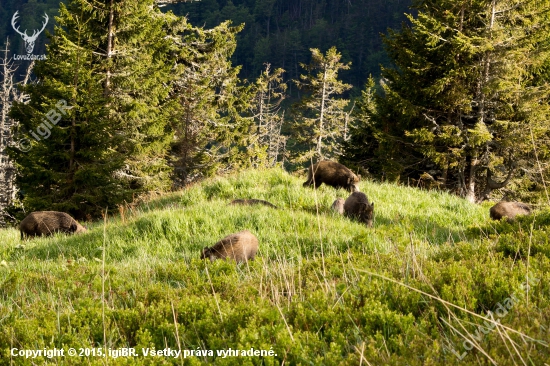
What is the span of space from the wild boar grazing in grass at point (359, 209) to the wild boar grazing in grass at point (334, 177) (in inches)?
86.5

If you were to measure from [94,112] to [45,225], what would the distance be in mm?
5947

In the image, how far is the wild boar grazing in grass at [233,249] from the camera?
6.38 meters

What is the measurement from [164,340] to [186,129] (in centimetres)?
1958

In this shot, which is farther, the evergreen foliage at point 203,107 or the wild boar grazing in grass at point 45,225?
the evergreen foliage at point 203,107

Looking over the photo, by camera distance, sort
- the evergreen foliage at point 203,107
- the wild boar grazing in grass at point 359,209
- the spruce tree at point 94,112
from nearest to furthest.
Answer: the wild boar grazing in grass at point 359,209 < the spruce tree at point 94,112 < the evergreen foliage at point 203,107

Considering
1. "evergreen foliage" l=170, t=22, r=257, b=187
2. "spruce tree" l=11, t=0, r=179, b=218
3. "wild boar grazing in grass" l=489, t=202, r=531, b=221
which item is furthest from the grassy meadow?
"evergreen foliage" l=170, t=22, r=257, b=187

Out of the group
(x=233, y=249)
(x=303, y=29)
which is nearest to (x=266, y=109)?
(x=233, y=249)

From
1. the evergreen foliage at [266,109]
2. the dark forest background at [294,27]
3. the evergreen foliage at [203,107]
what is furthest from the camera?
the dark forest background at [294,27]

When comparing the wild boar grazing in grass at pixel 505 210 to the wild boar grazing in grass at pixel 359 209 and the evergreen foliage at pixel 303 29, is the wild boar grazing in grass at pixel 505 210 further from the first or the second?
the evergreen foliage at pixel 303 29

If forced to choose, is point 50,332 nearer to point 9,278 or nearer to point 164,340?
point 164,340

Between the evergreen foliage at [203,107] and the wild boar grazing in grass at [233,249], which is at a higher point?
the evergreen foliage at [203,107]

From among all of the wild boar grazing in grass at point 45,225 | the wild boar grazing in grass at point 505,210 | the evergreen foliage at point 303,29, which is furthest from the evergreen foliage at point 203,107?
the evergreen foliage at point 303,29

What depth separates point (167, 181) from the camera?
19.0 metres

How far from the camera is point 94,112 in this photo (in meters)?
14.9
